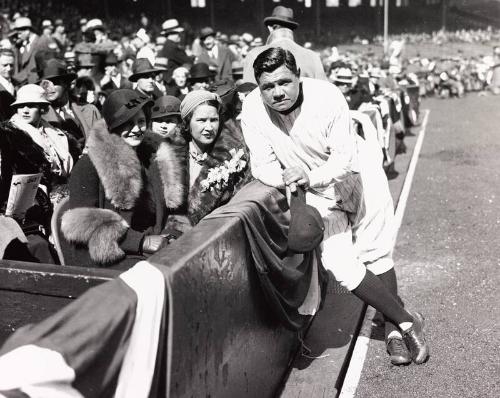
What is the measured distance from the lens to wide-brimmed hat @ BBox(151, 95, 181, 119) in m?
5.90

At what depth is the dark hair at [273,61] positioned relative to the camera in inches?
163

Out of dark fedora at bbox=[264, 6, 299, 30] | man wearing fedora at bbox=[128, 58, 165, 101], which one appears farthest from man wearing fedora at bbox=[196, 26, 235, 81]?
dark fedora at bbox=[264, 6, 299, 30]

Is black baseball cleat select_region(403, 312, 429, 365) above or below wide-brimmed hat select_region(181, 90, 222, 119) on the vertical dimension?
below

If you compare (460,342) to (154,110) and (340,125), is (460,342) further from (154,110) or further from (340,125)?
(154,110)

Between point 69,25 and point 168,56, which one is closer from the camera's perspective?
point 168,56

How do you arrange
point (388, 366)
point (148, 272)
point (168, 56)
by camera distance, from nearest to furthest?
1. point (148, 272)
2. point (388, 366)
3. point (168, 56)

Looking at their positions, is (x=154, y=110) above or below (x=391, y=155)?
above

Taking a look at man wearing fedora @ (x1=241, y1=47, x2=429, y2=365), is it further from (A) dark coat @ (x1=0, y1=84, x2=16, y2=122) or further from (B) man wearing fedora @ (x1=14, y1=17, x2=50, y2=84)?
(B) man wearing fedora @ (x1=14, y1=17, x2=50, y2=84)

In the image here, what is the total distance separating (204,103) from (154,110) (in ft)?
3.99

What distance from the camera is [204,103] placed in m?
4.93

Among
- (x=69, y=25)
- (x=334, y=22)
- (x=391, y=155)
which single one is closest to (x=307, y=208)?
(x=391, y=155)

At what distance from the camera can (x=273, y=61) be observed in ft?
13.5

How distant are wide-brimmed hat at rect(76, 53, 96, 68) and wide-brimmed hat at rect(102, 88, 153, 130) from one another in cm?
549

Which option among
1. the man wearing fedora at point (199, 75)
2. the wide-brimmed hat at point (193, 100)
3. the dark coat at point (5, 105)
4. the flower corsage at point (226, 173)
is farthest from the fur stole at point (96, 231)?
the man wearing fedora at point (199, 75)
